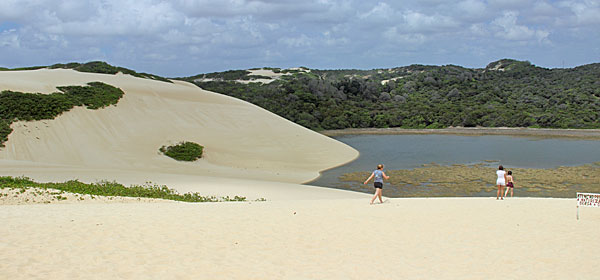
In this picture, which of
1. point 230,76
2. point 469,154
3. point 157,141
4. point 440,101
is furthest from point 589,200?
point 230,76

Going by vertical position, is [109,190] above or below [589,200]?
below

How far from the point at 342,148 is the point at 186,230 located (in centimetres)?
2811

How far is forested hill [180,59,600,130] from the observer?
6450 centimetres

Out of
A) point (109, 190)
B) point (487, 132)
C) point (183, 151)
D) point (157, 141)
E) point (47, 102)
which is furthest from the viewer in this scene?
point (487, 132)

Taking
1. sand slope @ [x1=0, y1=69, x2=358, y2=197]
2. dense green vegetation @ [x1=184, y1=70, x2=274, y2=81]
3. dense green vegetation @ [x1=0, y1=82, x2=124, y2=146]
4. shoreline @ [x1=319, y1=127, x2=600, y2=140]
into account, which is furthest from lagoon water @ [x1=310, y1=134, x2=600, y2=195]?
dense green vegetation @ [x1=184, y1=70, x2=274, y2=81]

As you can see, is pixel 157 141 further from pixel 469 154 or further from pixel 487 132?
pixel 487 132

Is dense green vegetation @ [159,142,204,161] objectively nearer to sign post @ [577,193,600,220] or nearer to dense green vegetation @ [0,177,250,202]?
dense green vegetation @ [0,177,250,202]

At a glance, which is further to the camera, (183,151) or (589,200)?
(183,151)

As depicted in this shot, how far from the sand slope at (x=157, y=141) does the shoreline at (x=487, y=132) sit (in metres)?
22.2

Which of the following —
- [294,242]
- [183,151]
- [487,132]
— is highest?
[487,132]

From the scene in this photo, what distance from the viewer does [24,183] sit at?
15.3 metres

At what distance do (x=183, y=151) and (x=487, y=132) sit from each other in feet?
138

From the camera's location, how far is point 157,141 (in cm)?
2955

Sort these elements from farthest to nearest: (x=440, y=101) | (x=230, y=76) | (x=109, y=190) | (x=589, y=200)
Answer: (x=230, y=76) < (x=440, y=101) < (x=109, y=190) < (x=589, y=200)
